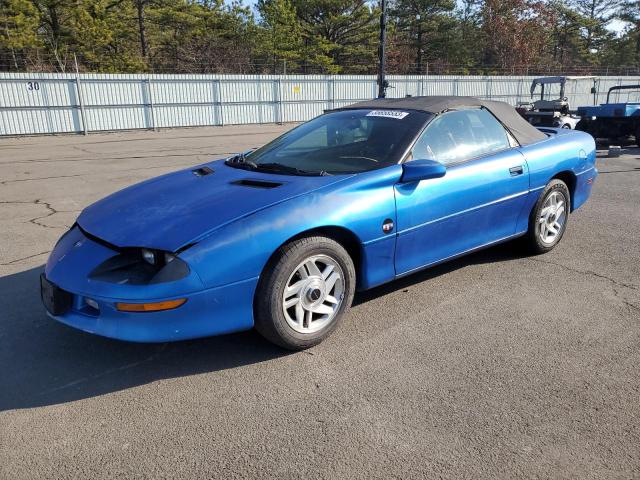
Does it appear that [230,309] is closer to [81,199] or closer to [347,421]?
[347,421]

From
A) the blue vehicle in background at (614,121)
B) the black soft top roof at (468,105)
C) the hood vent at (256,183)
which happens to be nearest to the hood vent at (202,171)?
the hood vent at (256,183)

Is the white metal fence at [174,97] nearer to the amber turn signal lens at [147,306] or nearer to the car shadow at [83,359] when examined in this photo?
the car shadow at [83,359]

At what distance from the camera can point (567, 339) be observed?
131 inches

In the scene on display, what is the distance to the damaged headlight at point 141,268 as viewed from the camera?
A: 8.95 ft

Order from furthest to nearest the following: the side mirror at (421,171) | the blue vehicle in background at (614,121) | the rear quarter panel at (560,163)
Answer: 1. the blue vehicle in background at (614,121)
2. the rear quarter panel at (560,163)
3. the side mirror at (421,171)

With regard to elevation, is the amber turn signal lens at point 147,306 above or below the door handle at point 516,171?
below

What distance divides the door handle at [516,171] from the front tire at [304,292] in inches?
70.8

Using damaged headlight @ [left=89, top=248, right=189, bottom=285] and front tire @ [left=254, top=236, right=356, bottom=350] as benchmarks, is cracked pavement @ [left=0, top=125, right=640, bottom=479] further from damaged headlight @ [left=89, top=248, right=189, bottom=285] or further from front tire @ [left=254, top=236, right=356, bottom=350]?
damaged headlight @ [left=89, top=248, right=189, bottom=285]

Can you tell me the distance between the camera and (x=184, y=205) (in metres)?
3.22

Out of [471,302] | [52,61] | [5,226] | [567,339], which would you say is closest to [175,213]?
[471,302]

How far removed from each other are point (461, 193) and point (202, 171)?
195 cm

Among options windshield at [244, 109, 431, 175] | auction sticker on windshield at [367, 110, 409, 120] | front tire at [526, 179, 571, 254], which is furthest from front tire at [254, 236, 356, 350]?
front tire at [526, 179, 571, 254]

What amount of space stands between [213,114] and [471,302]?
71.5ft

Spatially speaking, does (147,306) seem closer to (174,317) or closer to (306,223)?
(174,317)
